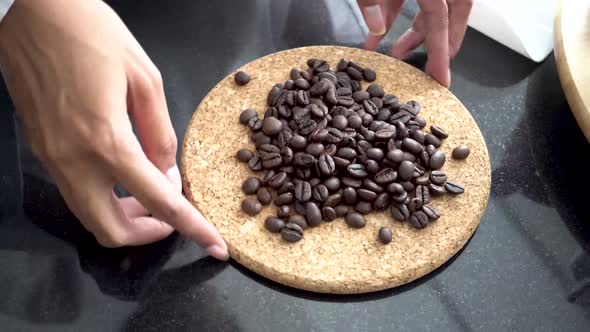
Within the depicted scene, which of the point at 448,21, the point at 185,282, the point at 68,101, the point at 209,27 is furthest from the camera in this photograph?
the point at 209,27

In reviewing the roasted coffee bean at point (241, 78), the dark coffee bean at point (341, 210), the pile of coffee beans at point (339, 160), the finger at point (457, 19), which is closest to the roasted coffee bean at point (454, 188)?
the pile of coffee beans at point (339, 160)

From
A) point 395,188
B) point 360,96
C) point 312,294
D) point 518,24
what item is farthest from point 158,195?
point 518,24

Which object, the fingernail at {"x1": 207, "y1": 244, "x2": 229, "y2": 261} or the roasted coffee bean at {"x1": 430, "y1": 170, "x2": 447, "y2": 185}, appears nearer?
the fingernail at {"x1": 207, "y1": 244, "x2": 229, "y2": 261}

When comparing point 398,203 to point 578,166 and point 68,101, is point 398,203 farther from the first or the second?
point 68,101

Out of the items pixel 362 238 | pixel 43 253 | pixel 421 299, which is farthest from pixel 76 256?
pixel 421 299

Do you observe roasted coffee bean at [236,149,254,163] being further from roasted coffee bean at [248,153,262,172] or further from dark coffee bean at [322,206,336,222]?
dark coffee bean at [322,206,336,222]

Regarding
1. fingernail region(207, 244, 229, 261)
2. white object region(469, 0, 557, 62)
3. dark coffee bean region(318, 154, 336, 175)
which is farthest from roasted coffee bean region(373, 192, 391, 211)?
white object region(469, 0, 557, 62)
